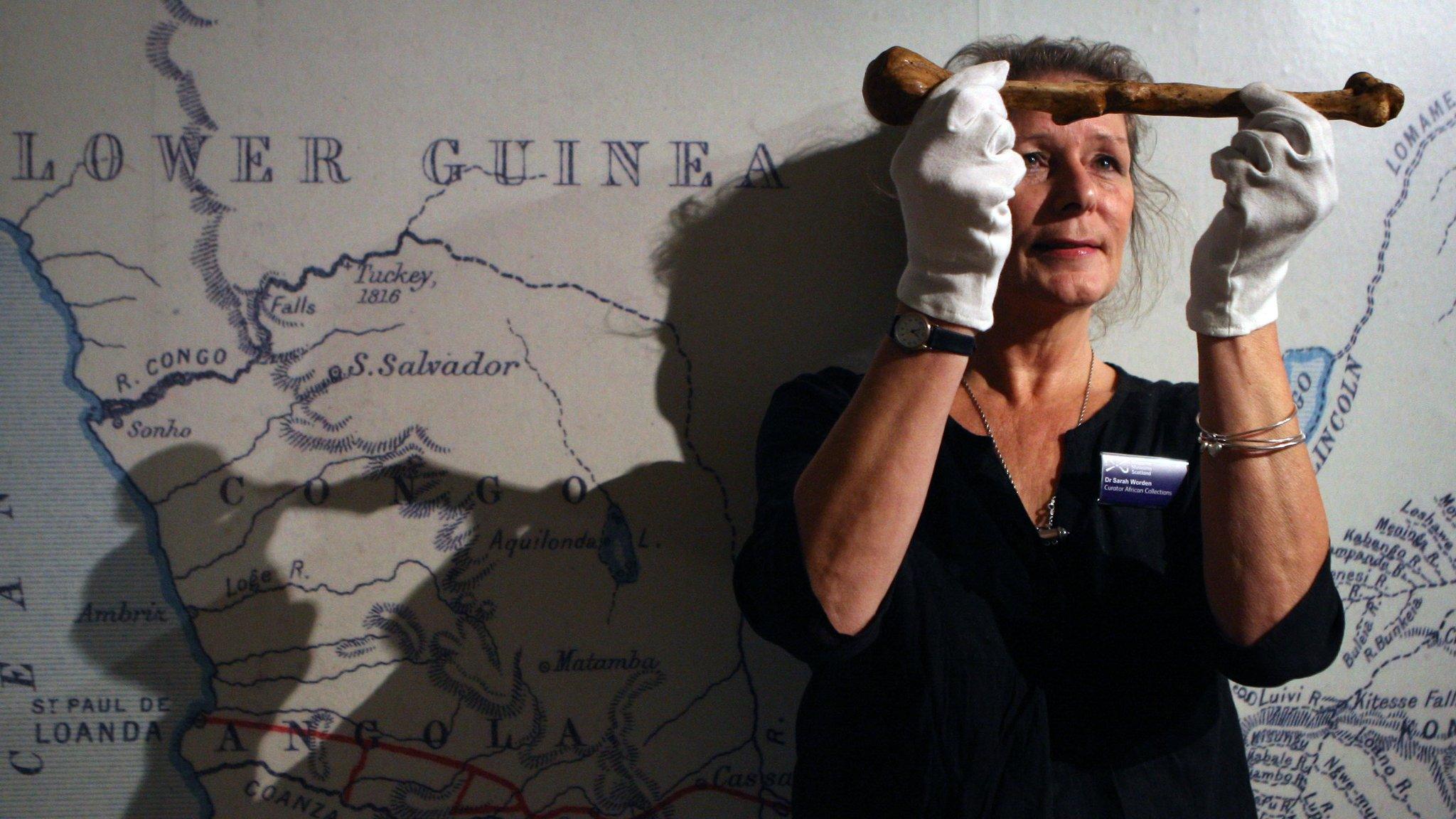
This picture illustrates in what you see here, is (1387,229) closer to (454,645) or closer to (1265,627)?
(1265,627)

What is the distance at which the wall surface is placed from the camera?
1.14 metres

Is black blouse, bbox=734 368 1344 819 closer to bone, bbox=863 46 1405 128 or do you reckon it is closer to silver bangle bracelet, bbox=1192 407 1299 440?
silver bangle bracelet, bbox=1192 407 1299 440

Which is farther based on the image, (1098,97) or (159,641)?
(159,641)

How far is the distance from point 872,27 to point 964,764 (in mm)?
933

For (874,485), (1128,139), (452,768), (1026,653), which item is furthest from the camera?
(452,768)

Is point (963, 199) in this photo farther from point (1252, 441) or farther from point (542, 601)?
point (542, 601)

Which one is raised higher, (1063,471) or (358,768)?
(1063,471)

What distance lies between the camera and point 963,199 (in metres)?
0.81

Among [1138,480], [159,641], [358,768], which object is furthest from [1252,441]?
[159,641]

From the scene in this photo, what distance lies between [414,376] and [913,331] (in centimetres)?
68

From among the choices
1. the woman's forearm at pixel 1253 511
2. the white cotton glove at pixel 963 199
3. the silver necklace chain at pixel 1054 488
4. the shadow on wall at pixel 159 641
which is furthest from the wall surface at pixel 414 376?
the woman's forearm at pixel 1253 511

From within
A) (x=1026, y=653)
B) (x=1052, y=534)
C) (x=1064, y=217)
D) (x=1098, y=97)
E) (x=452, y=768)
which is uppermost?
(x=1098, y=97)

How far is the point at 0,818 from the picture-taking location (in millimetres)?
1154

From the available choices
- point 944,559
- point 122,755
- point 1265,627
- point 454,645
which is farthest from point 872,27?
point 122,755
